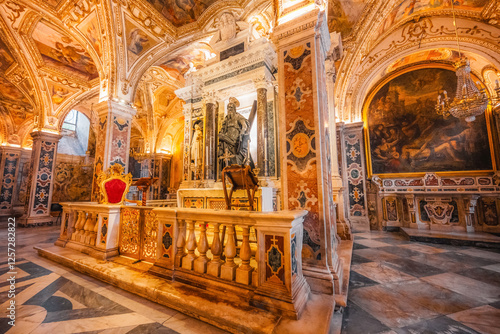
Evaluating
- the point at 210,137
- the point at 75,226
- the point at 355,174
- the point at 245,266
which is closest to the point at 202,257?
the point at 245,266

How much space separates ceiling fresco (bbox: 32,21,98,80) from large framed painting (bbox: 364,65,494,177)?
38.4 ft

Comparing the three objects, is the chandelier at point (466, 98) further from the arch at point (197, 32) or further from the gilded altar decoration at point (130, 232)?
the gilded altar decoration at point (130, 232)

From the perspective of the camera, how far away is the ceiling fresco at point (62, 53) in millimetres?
6804

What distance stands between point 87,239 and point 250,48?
20.9ft

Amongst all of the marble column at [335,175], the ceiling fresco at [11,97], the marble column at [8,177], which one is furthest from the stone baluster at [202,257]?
the marble column at [8,177]

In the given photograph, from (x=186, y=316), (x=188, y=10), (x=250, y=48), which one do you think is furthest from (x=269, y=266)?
(x=188, y=10)

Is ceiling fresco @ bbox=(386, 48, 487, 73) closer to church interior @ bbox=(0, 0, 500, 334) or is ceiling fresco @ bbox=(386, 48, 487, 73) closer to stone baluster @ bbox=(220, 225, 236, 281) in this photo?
church interior @ bbox=(0, 0, 500, 334)

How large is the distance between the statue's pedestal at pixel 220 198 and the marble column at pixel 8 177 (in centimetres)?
1162

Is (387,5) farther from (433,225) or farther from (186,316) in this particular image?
(186,316)

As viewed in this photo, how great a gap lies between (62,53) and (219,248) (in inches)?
401

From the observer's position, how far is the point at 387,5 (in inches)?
218

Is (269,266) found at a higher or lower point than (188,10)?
lower

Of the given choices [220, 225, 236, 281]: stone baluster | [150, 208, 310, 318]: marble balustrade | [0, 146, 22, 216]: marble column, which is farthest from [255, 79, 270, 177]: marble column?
[0, 146, 22, 216]: marble column

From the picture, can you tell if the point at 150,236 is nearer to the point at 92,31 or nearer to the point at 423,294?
the point at 423,294
